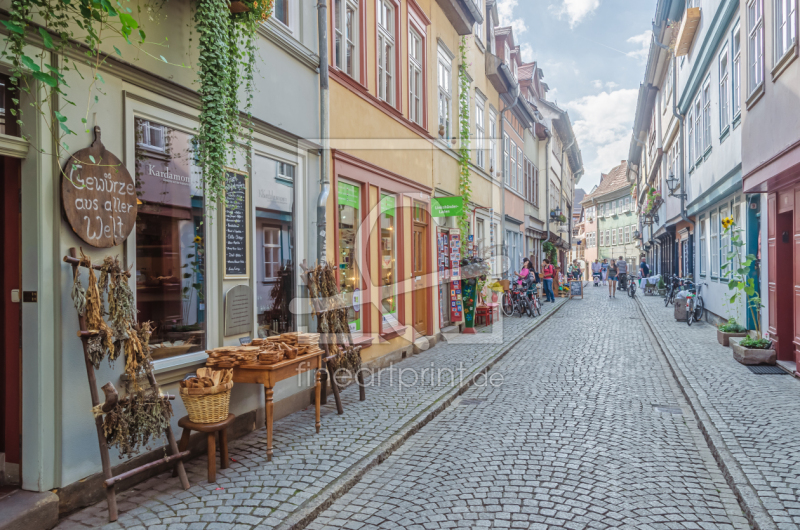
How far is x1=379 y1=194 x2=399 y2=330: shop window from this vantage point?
994 cm

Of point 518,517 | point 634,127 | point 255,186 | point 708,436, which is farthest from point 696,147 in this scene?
point 634,127

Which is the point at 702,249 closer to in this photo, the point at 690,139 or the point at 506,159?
the point at 690,139

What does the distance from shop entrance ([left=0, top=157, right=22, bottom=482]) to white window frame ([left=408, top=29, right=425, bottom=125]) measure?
26.5ft

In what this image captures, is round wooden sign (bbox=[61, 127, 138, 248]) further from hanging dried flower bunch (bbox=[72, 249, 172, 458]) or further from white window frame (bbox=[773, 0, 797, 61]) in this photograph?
white window frame (bbox=[773, 0, 797, 61])

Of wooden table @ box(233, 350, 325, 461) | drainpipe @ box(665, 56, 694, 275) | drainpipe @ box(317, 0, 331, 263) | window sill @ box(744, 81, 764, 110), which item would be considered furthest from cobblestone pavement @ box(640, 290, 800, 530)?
drainpipe @ box(665, 56, 694, 275)

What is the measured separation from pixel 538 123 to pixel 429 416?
23069 millimetres

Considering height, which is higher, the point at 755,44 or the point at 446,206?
the point at 755,44

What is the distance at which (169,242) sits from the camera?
16.9 feet

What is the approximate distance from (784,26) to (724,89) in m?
5.18

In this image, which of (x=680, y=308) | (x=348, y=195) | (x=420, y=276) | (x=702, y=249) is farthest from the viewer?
(x=702, y=249)

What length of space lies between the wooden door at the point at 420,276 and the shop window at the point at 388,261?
3.92ft

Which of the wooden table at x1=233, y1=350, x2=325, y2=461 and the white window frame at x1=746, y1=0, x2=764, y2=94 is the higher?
the white window frame at x1=746, y1=0, x2=764, y2=94

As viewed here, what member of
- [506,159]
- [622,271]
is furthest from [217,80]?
[622,271]

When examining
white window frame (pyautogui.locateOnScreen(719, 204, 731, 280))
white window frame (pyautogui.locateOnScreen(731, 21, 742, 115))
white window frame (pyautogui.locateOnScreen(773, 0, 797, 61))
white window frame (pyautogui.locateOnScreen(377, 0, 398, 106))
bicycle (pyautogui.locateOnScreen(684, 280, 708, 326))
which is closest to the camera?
white window frame (pyautogui.locateOnScreen(773, 0, 797, 61))
